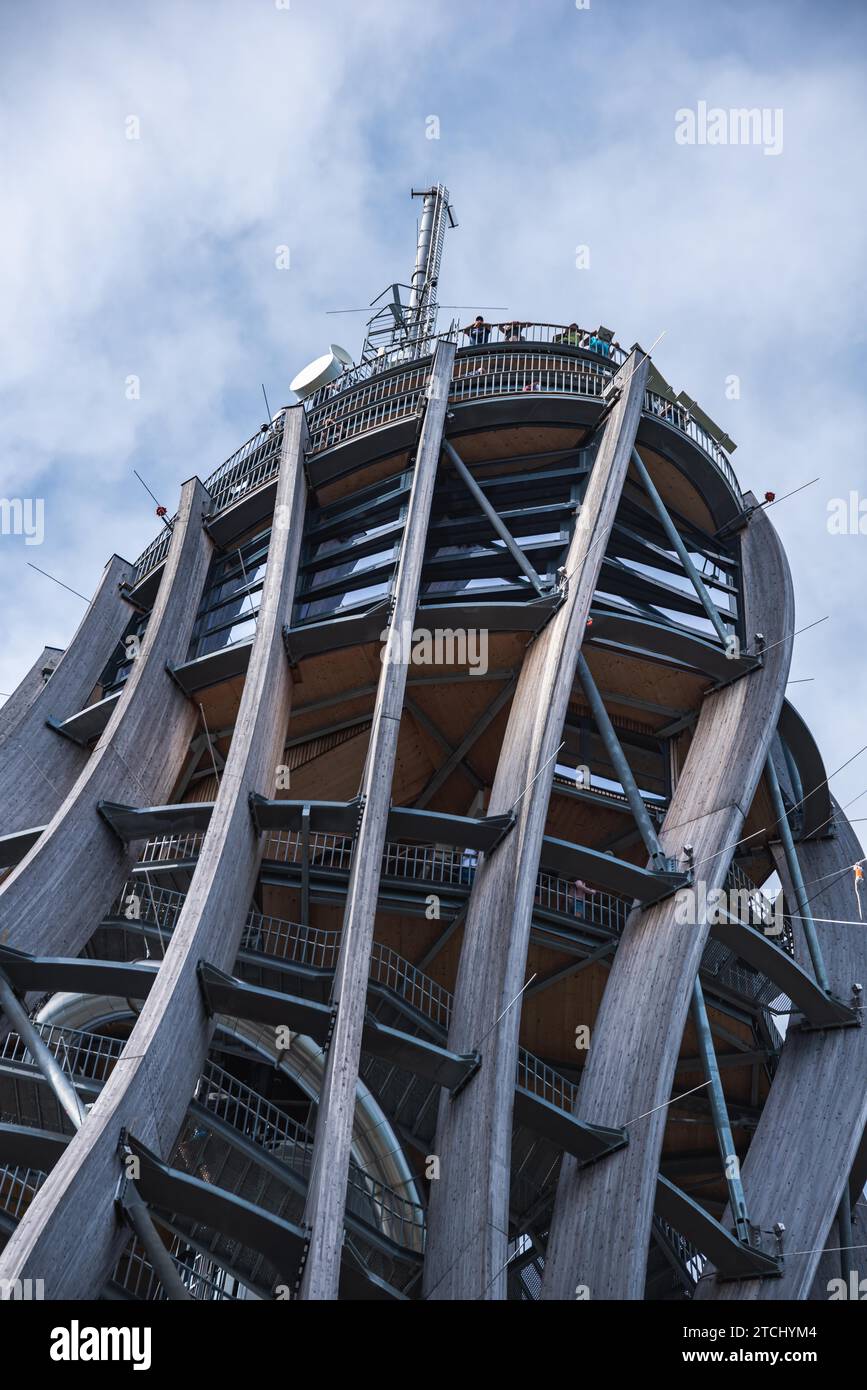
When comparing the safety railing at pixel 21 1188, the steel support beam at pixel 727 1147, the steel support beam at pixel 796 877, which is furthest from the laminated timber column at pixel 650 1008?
the safety railing at pixel 21 1188

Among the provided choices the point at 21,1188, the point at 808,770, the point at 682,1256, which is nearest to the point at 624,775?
the point at 808,770

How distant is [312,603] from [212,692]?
253 centimetres

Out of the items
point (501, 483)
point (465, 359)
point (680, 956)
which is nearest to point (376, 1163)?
point (680, 956)

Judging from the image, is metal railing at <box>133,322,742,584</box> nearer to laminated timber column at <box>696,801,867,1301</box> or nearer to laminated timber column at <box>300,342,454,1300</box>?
laminated timber column at <box>300,342,454,1300</box>

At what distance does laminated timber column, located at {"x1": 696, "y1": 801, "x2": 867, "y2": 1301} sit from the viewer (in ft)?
60.9

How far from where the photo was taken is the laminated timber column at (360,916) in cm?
1348

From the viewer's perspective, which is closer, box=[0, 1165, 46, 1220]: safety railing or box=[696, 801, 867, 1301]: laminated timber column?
box=[696, 801, 867, 1301]: laminated timber column

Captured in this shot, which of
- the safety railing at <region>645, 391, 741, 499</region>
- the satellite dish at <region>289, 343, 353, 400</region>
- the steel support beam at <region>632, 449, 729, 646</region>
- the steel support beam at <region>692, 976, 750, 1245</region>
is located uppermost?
the satellite dish at <region>289, 343, 353, 400</region>

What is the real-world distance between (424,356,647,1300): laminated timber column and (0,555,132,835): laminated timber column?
26.6 feet

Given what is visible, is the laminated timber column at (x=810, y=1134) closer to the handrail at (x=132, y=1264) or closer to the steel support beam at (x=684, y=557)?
the steel support beam at (x=684, y=557)

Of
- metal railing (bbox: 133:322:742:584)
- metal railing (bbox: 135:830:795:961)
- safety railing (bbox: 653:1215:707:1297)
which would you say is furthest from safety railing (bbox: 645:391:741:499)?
safety railing (bbox: 653:1215:707:1297)

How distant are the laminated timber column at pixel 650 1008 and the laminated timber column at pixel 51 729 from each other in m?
10.2

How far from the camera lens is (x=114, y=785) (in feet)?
63.6
